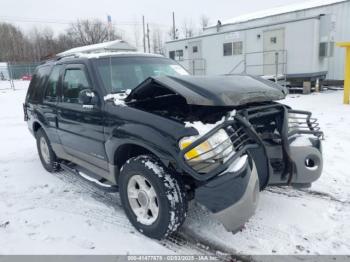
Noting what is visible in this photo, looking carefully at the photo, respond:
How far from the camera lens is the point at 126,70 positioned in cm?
407

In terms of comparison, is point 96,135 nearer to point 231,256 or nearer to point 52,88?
point 52,88

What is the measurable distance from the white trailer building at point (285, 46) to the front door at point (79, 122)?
1239 centimetres

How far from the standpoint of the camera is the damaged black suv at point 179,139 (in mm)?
2672

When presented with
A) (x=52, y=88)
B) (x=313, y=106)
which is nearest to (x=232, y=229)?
(x=52, y=88)

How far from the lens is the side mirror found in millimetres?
3613

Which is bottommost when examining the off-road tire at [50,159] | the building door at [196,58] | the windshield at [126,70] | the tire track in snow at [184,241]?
the tire track in snow at [184,241]

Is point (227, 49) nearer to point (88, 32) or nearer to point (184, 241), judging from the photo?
point (184, 241)

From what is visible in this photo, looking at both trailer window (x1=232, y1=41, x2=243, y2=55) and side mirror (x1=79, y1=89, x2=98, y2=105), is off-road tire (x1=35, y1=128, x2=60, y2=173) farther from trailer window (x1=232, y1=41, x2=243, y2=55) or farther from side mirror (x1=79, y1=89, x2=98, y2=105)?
trailer window (x1=232, y1=41, x2=243, y2=55)

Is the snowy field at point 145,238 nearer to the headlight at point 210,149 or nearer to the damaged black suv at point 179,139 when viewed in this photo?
the damaged black suv at point 179,139

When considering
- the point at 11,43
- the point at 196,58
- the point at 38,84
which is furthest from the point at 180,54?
the point at 11,43

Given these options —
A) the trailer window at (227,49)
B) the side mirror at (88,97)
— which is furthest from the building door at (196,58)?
the side mirror at (88,97)

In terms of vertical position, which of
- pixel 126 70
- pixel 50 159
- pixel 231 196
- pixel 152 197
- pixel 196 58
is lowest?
pixel 50 159

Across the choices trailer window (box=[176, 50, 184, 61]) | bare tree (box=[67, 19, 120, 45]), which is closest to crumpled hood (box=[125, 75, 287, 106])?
trailer window (box=[176, 50, 184, 61])

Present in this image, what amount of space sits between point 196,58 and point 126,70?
15859 mm
